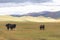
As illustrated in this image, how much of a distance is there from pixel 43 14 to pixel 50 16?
7 centimetres

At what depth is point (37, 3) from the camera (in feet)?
5.25

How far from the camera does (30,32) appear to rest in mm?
1145

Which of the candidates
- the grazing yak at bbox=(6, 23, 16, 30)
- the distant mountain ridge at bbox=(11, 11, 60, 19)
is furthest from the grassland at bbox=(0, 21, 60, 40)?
the distant mountain ridge at bbox=(11, 11, 60, 19)

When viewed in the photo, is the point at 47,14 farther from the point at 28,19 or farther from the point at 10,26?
the point at 10,26

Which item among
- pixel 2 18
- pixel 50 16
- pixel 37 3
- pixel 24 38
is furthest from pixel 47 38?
pixel 37 3

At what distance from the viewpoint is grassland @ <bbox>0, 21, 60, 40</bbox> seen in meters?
1.11

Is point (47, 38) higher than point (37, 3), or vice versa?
point (37, 3)

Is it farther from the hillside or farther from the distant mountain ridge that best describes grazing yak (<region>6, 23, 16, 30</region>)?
the distant mountain ridge

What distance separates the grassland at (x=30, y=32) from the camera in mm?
1107

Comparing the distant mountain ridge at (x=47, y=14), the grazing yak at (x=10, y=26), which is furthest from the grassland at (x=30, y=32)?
the distant mountain ridge at (x=47, y=14)

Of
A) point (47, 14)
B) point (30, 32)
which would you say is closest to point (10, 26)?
point (30, 32)

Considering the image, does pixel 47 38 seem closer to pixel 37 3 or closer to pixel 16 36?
pixel 16 36

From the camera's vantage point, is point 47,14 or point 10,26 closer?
point 10,26

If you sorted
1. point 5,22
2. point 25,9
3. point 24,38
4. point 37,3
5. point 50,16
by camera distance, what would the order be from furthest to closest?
1. point 37,3
2. point 25,9
3. point 50,16
4. point 5,22
5. point 24,38
